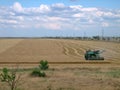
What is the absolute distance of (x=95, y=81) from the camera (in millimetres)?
19203

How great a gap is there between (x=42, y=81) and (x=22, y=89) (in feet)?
9.25

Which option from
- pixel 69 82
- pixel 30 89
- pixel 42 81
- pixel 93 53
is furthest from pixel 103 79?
pixel 93 53

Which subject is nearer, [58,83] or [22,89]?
[22,89]

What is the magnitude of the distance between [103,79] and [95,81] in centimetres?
97

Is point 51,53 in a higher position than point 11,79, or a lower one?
lower

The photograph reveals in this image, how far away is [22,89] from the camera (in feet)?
55.1

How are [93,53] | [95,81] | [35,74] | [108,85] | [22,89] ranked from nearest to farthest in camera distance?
1. [22,89]
2. [108,85]
3. [95,81]
4. [35,74]
5. [93,53]

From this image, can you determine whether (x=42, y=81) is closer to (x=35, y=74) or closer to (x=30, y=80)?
(x=30, y=80)

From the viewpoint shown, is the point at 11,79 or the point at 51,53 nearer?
the point at 11,79

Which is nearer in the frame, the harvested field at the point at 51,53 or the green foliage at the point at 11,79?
the green foliage at the point at 11,79

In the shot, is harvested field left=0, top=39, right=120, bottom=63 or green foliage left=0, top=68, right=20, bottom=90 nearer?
green foliage left=0, top=68, right=20, bottom=90

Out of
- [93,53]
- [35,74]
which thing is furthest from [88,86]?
[93,53]

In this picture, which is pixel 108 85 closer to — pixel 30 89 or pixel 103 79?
pixel 103 79

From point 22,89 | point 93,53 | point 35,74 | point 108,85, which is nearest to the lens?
point 22,89
